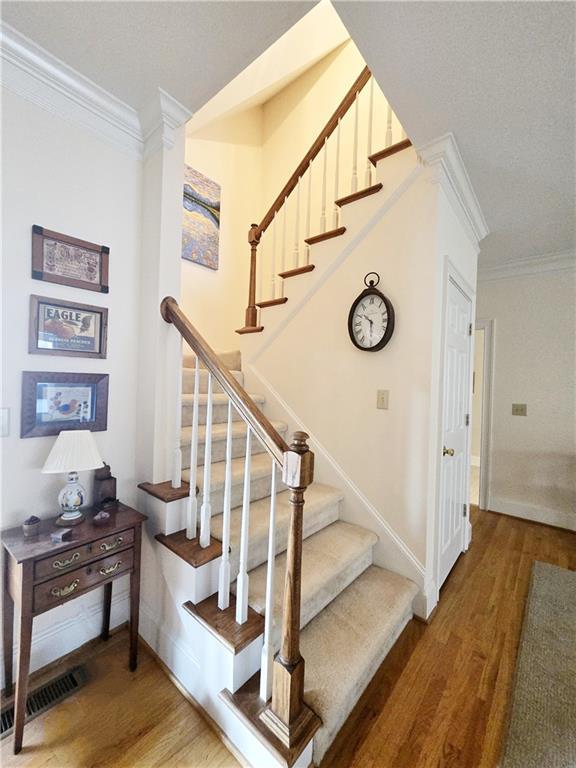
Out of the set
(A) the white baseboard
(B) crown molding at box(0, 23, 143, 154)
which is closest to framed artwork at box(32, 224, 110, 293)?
(B) crown molding at box(0, 23, 143, 154)

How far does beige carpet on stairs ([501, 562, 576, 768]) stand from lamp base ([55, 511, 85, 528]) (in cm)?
188

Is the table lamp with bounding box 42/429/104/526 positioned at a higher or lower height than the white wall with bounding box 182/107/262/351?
lower

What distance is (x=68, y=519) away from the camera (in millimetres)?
1374

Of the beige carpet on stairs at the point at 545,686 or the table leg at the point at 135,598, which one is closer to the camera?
the beige carpet on stairs at the point at 545,686

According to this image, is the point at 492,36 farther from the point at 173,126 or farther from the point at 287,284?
the point at 287,284

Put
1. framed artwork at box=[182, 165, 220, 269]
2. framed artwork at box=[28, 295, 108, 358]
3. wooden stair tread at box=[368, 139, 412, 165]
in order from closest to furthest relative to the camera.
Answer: framed artwork at box=[28, 295, 108, 358]
wooden stair tread at box=[368, 139, 412, 165]
framed artwork at box=[182, 165, 220, 269]

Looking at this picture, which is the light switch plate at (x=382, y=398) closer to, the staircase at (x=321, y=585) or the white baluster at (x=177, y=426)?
the staircase at (x=321, y=585)

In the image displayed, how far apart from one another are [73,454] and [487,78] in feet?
7.64

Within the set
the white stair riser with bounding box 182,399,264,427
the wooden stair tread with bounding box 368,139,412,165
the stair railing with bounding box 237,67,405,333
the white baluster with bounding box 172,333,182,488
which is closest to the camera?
the white baluster with bounding box 172,333,182,488

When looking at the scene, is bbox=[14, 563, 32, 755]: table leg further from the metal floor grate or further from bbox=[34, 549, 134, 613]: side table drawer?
the metal floor grate

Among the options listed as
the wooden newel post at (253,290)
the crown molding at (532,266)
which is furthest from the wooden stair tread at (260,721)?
the crown molding at (532,266)

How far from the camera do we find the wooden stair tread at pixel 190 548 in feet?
4.55

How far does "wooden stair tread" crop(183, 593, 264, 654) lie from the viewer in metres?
1.21

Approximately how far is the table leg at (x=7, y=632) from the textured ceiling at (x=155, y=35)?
6.84ft
